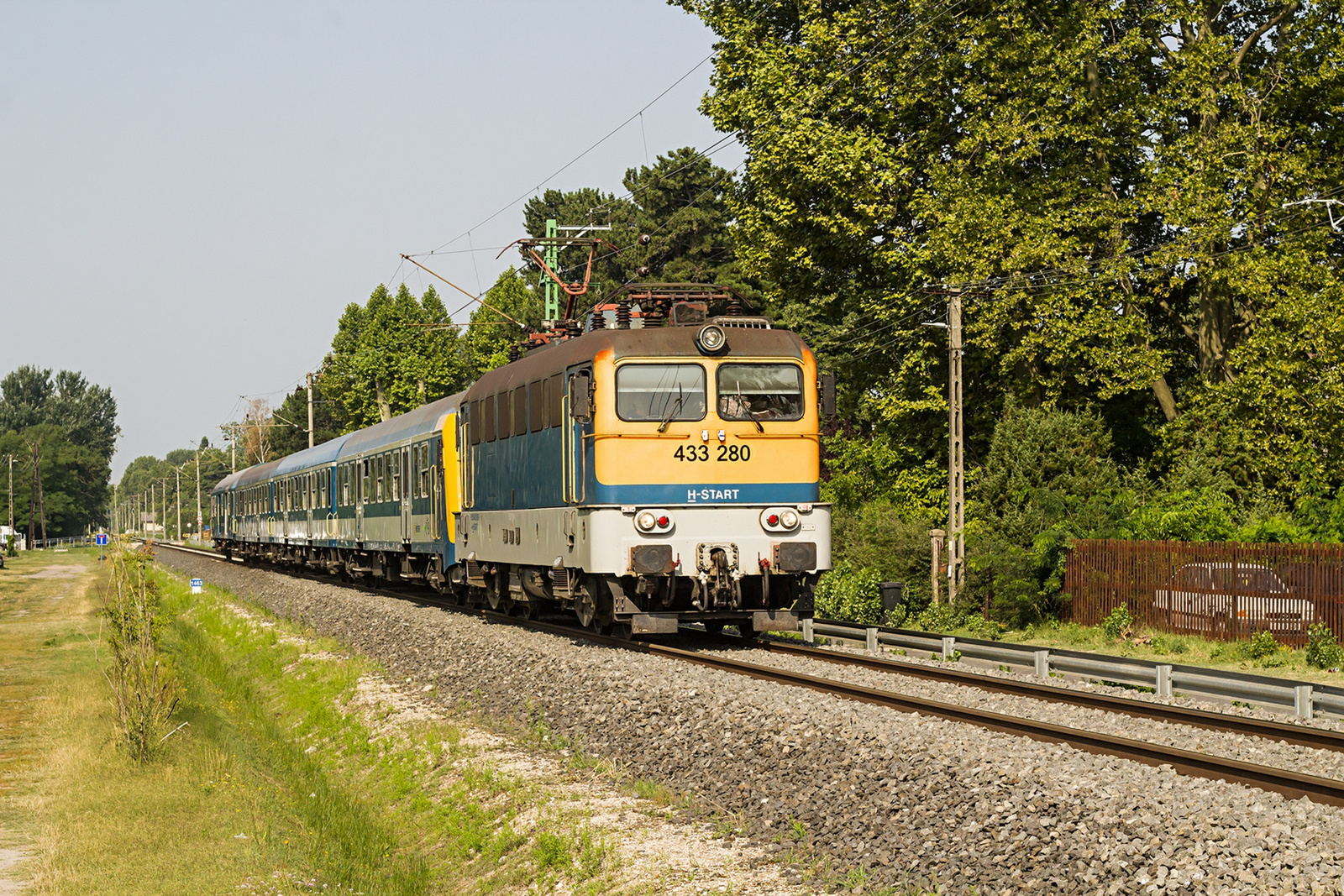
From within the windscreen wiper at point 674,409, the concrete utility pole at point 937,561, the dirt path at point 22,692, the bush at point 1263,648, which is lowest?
the dirt path at point 22,692

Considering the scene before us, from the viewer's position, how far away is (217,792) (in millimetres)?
13242

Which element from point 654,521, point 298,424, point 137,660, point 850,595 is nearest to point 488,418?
point 654,521

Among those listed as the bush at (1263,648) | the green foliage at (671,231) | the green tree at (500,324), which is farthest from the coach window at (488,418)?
the green tree at (500,324)

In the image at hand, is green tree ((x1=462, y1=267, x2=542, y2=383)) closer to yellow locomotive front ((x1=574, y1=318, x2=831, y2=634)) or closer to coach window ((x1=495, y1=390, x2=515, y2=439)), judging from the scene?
coach window ((x1=495, y1=390, x2=515, y2=439))

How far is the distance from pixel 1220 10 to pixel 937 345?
Answer: 973cm

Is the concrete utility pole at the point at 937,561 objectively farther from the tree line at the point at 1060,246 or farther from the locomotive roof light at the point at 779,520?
the locomotive roof light at the point at 779,520

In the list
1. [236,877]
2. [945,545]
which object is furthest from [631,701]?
[945,545]

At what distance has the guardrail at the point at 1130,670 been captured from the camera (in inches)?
487

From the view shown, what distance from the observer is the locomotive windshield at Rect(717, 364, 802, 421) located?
16.9 m

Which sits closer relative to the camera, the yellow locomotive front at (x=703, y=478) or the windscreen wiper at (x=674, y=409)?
the yellow locomotive front at (x=703, y=478)

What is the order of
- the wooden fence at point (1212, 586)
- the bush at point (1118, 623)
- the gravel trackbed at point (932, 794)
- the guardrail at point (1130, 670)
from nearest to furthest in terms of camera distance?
the gravel trackbed at point (932, 794), the guardrail at point (1130, 670), the wooden fence at point (1212, 586), the bush at point (1118, 623)

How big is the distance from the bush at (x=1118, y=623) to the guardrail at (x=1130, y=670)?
274 inches

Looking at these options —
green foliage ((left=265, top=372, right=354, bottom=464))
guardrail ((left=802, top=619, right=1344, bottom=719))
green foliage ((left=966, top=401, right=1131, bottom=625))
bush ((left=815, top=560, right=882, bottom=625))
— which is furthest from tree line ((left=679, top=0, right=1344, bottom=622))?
green foliage ((left=265, top=372, right=354, bottom=464))

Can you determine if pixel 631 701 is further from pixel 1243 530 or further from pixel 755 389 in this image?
pixel 1243 530
